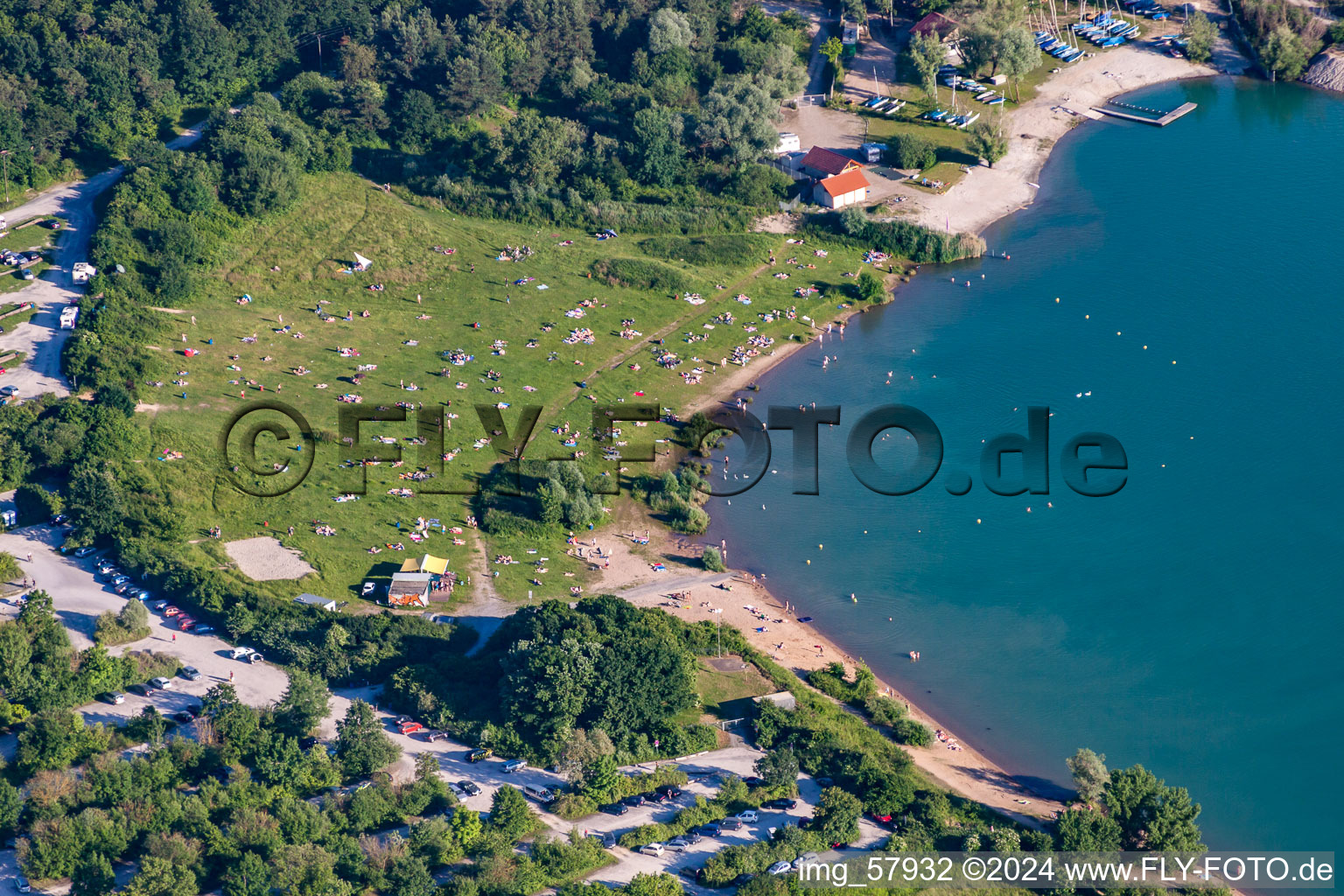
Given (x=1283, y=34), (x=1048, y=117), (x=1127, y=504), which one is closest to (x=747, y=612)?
(x=1127, y=504)

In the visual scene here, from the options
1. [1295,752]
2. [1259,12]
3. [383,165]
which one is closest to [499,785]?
[1295,752]

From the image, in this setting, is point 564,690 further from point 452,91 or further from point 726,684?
point 452,91

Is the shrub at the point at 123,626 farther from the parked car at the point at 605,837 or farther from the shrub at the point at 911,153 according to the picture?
the shrub at the point at 911,153

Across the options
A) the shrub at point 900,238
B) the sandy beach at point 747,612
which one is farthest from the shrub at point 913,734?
the shrub at point 900,238

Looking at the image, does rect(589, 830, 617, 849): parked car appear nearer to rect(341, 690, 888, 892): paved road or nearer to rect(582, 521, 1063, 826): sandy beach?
rect(341, 690, 888, 892): paved road

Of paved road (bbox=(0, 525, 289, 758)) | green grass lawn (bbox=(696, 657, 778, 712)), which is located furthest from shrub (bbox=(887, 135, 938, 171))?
paved road (bbox=(0, 525, 289, 758))
